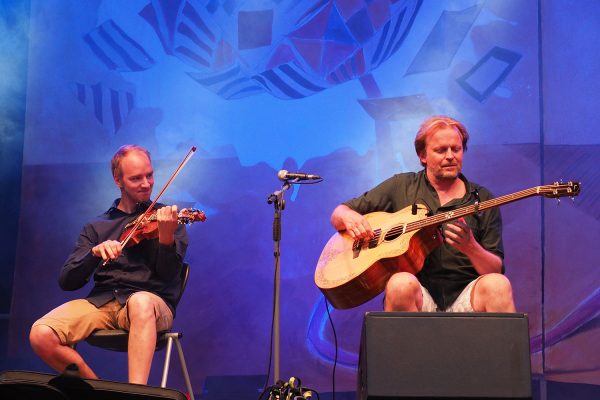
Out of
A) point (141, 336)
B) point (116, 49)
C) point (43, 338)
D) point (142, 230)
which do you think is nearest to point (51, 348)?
point (43, 338)

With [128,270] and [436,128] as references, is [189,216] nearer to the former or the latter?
[128,270]

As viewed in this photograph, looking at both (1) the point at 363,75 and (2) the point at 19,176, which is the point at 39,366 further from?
(1) the point at 363,75

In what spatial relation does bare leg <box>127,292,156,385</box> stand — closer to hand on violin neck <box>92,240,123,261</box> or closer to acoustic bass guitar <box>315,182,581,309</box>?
hand on violin neck <box>92,240,123,261</box>

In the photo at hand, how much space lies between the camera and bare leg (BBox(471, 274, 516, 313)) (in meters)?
2.78

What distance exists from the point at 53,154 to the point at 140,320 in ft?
6.00

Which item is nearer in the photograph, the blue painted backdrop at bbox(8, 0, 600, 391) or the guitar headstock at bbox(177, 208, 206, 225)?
the guitar headstock at bbox(177, 208, 206, 225)

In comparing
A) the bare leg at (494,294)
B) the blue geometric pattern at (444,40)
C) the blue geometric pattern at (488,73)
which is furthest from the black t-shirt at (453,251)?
the blue geometric pattern at (444,40)

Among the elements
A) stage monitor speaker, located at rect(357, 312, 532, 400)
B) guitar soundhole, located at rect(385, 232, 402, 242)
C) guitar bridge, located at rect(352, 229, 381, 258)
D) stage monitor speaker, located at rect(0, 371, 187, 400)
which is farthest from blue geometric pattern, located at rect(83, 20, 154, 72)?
stage monitor speaker, located at rect(0, 371, 187, 400)

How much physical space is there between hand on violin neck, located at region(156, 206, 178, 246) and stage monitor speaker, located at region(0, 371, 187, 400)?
59.4 inches

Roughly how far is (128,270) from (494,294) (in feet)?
5.98

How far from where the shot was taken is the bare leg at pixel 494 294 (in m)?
2.78

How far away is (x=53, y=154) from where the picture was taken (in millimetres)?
4684

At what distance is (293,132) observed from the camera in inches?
179

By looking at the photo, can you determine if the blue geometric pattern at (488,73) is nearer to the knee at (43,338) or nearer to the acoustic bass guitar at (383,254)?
the acoustic bass guitar at (383,254)
